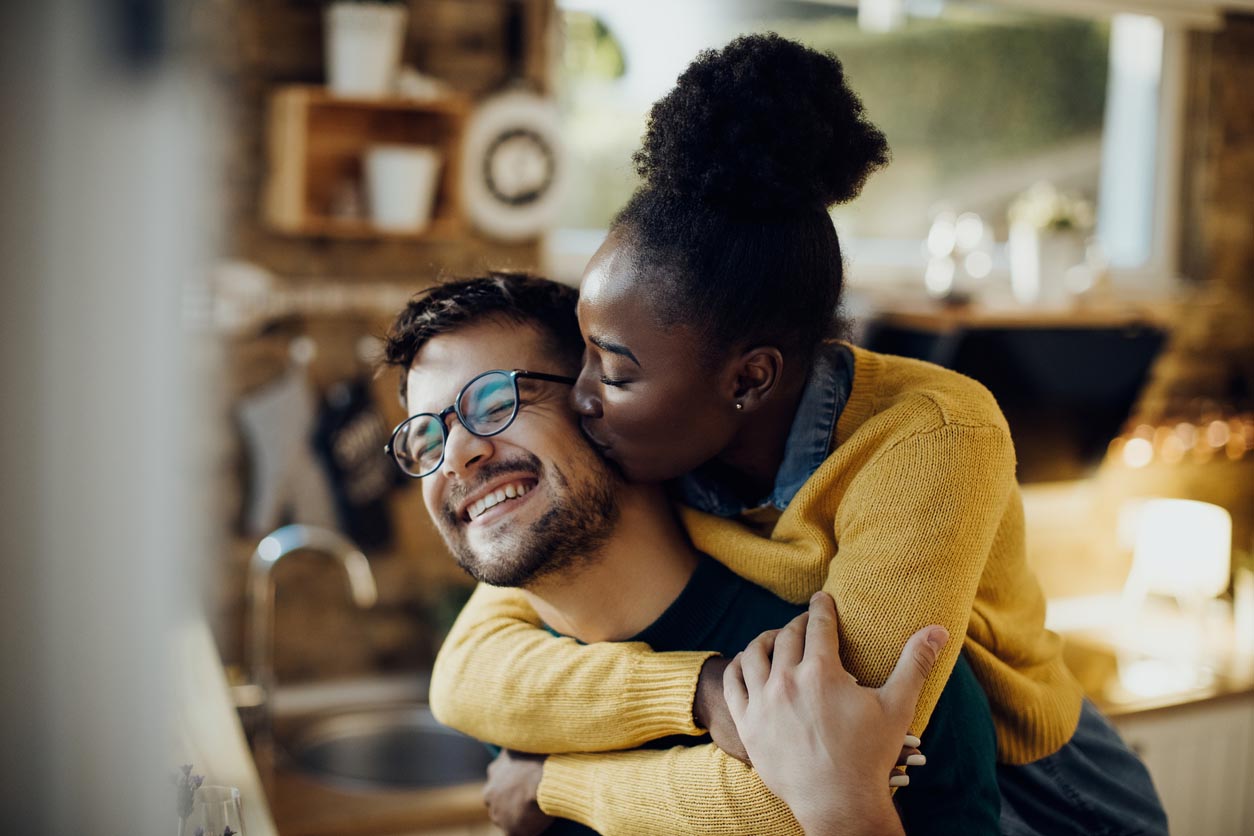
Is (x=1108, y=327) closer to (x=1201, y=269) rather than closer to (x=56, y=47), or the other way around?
(x=1201, y=269)

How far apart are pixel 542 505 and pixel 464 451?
93 mm

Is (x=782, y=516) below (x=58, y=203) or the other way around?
below

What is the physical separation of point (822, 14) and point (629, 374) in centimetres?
251

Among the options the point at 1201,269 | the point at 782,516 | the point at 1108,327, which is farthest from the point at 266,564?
the point at 1201,269

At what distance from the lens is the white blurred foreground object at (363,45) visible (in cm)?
253

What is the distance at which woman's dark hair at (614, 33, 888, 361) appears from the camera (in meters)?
0.94

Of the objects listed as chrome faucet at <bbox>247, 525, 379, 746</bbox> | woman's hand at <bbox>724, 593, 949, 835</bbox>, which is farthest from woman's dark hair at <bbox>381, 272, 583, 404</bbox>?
chrome faucet at <bbox>247, 525, 379, 746</bbox>

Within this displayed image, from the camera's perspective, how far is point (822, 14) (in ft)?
10.6

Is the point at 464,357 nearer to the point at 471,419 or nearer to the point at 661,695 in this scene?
the point at 471,419

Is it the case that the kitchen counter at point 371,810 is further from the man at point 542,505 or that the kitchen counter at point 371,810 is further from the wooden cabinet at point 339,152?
the wooden cabinet at point 339,152

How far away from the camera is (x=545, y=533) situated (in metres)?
1.15

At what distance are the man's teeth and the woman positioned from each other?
0.35 feet

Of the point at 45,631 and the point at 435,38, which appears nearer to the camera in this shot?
the point at 45,631

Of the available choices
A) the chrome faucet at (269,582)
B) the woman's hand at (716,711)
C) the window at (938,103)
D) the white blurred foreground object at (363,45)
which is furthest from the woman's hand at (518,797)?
the window at (938,103)
